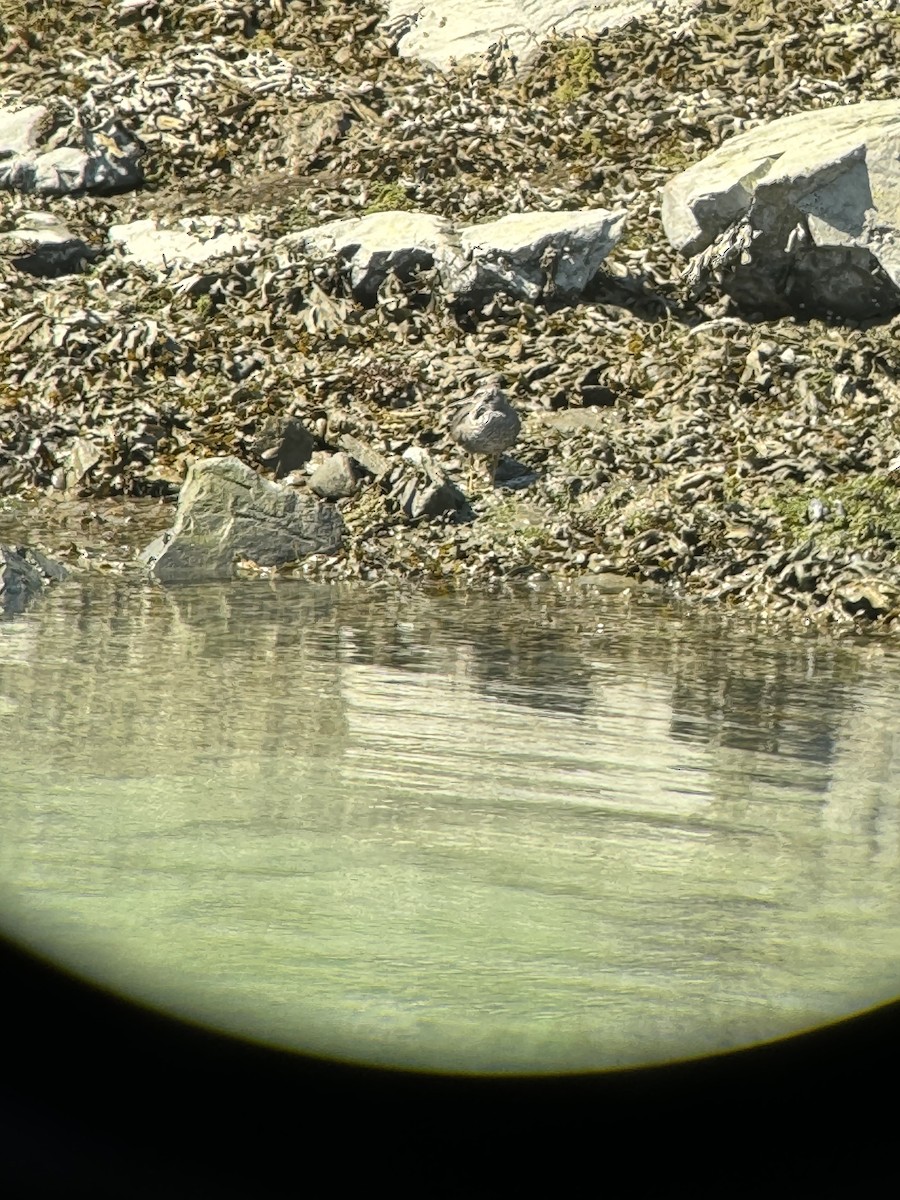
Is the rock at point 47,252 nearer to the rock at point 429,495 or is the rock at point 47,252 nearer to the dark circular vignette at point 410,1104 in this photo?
the rock at point 429,495

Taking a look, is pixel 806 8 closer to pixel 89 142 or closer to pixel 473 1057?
pixel 89 142

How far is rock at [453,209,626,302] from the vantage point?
1091cm

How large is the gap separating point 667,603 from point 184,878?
5.17 meters

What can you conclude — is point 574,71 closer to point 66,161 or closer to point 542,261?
point 542,261

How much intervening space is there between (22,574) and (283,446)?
2.66 m

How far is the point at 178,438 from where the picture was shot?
402 inches

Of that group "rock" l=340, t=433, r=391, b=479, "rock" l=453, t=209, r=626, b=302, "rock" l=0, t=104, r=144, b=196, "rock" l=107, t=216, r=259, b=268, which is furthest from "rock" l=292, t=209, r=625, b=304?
"rock" l=0, t=104, r=144, b=196

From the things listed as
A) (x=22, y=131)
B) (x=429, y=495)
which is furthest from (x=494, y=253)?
(x=22, y=131)

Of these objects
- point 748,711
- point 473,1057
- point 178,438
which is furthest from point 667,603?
point 473,1057

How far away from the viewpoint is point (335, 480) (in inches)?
367

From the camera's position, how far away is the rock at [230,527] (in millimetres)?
8461

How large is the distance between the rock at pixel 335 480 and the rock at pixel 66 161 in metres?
5.43

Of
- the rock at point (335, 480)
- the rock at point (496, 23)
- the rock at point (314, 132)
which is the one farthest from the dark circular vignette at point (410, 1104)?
the rock at point (496, 23)

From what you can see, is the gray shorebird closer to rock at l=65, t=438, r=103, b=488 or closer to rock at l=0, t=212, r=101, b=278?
rock at l=65, t=438, r=103, b=488
